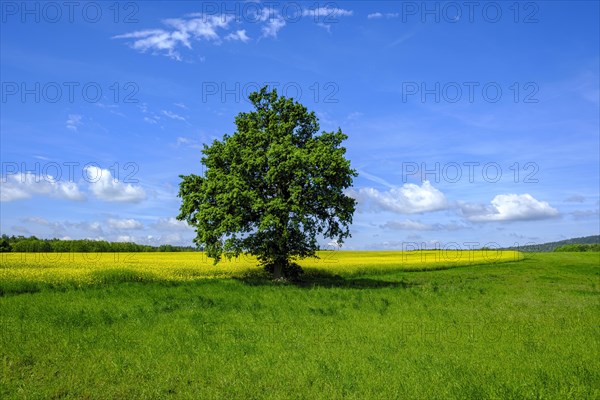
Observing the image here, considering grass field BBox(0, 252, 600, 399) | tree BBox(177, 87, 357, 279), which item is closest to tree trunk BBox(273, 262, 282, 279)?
tree BBox(177, 87, 357, 279)

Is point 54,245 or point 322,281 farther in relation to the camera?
point 54,245


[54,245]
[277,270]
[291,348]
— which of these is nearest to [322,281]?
[277,270]

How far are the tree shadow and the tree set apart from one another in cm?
188

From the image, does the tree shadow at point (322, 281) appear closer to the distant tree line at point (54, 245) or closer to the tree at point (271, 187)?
the tree at point (271, 187)

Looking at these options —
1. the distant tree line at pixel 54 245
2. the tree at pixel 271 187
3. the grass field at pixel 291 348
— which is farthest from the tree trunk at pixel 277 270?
the distant tree line at pixel 54 245

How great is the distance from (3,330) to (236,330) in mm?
7918

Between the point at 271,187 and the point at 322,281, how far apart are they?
1004cm

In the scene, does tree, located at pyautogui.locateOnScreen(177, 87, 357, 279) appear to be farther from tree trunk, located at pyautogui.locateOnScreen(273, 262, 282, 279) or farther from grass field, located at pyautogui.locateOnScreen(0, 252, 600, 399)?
grass field, located at pyautogui.locateOnScreen(0, 252, 600, 399)

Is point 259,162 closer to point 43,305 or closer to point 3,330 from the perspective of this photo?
point 43,305

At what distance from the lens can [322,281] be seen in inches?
1496

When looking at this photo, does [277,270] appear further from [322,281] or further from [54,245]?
[54,245]

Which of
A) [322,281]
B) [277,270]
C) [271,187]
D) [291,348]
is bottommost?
[322,281]

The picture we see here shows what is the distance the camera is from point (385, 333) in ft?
47.1

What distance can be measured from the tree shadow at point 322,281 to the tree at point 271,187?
1.88 metres
